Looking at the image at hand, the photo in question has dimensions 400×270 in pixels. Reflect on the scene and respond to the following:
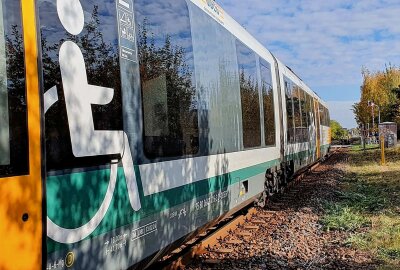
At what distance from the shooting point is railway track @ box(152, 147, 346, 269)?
6.12 m

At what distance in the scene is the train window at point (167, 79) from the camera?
14.4 feet

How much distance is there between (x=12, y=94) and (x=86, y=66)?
0.83m

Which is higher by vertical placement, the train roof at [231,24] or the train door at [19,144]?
the train roof at [231,24]

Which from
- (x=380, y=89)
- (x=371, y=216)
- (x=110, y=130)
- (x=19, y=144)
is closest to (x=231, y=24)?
(x=110, y=130)

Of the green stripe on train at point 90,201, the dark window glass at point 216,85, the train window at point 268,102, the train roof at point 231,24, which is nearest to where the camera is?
the green stripe on train at point 90,201

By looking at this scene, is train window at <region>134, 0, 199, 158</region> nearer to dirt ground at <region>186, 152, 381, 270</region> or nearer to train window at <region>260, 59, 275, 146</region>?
dirt ground at <region>186, 152, 381, 270</region>

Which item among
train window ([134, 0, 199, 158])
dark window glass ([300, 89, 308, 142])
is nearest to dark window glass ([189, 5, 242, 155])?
train window ([134, 0, 199, 158])

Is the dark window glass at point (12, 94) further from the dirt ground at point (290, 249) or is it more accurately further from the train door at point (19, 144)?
the dirt ground at point (290, 249)

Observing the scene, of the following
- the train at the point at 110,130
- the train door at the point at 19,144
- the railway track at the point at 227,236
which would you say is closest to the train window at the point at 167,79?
the train at the point at 110,130

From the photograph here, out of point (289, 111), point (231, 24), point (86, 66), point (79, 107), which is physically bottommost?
point (79, 107)

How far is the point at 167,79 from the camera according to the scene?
192 inches

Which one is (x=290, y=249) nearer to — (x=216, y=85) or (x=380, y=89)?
(x=216, y=85)

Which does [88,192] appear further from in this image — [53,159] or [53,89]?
[53,89]

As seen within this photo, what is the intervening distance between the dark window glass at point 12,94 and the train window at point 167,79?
1531mm
